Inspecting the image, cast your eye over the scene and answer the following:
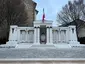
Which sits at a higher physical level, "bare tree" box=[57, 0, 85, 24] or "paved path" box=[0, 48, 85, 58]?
"bare tree" box=[57, 0, 85, 24]

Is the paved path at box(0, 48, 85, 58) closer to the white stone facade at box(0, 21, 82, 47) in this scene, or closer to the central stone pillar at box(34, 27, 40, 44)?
the white stone facade at box(0, 21, 82, 47)

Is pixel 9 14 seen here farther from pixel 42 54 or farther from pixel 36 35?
pixel 42 54

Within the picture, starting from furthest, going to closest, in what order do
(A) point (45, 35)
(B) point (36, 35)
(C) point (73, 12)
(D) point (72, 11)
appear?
(D) point (72, 11) < (C) point (73, 12) < (A) point (45, 35) < (B) point (36, 35)

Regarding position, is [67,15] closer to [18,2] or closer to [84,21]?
[84,21]

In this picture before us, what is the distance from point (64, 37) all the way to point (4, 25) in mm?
13082

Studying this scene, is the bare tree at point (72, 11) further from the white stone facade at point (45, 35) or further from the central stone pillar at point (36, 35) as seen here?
the central stone pillar at point (36, 35)

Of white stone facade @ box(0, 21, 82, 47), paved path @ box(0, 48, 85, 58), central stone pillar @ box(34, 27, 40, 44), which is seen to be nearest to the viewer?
paved path @ box(0, 48, 85, 58)

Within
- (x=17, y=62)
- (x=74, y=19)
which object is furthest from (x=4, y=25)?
(x=17, y=62)

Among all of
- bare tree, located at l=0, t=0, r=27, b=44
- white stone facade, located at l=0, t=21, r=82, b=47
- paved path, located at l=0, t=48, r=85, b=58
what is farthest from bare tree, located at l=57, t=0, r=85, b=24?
paved path, located at l=0, t=48, r=85, b=58

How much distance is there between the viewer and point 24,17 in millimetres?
32156

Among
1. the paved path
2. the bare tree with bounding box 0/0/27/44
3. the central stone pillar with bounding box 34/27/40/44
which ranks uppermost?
the bare tree with bounding box 0/0/27/44

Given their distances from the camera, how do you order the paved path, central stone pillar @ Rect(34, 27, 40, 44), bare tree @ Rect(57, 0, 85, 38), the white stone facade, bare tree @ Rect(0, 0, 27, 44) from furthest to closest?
bare tree @ Rect(57, 0, 85, 38) → bare tree @ Rect(0, 0, 27, 44) → the white stone facade → central stone pillar @ Rect(34, 27, 40, 44) → the paved path

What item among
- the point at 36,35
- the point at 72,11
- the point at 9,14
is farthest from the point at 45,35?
the point at 72,11

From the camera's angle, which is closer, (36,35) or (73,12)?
(36,35)
